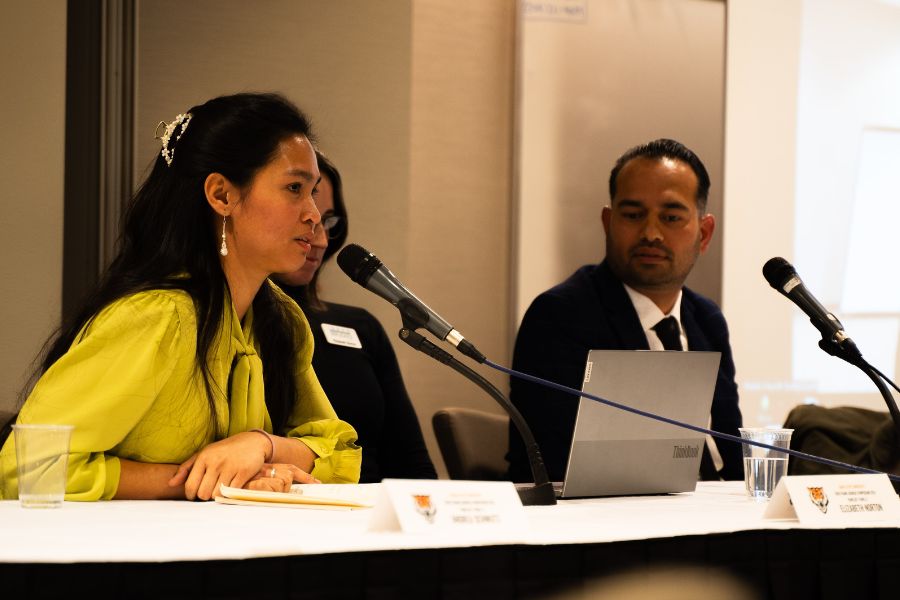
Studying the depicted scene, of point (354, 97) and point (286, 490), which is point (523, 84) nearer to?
point (354, 97)

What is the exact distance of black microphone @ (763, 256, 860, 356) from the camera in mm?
1788

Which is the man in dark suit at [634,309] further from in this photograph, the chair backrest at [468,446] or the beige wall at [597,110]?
the beige wall at [597,110]

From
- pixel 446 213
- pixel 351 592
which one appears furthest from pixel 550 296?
pixel 351 592

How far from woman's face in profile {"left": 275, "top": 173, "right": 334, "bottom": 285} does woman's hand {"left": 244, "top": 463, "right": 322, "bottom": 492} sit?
950 mm

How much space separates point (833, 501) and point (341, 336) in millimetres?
1554

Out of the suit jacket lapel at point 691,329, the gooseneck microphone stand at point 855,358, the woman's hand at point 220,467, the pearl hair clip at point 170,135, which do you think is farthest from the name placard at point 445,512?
the suit jacket lapel at point 691,329

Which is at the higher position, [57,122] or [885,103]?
[885,103]

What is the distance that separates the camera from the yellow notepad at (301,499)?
1402 mm

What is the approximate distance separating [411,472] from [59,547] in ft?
5.58

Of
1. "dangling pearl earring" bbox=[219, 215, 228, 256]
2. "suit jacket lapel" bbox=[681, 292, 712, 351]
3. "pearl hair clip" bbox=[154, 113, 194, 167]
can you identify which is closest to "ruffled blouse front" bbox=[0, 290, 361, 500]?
"dangling pearl earring" bbox=[219, 215, 228, 256]

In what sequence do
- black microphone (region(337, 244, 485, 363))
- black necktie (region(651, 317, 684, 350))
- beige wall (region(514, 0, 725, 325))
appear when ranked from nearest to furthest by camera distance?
1. black microphone (region(337, 244, 485, 363))
2. black necktie (region(651, 317, 684, 350))
3. beige wall (region(514, 0, 725, 325))

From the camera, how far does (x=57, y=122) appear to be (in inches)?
101

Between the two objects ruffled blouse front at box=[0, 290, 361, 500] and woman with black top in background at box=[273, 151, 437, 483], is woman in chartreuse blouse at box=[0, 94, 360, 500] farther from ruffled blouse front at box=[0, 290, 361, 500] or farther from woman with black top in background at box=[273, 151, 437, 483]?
woman with black top in background at box=[273, 151, 437, 483]

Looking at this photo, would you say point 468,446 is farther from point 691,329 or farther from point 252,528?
point 252,528
